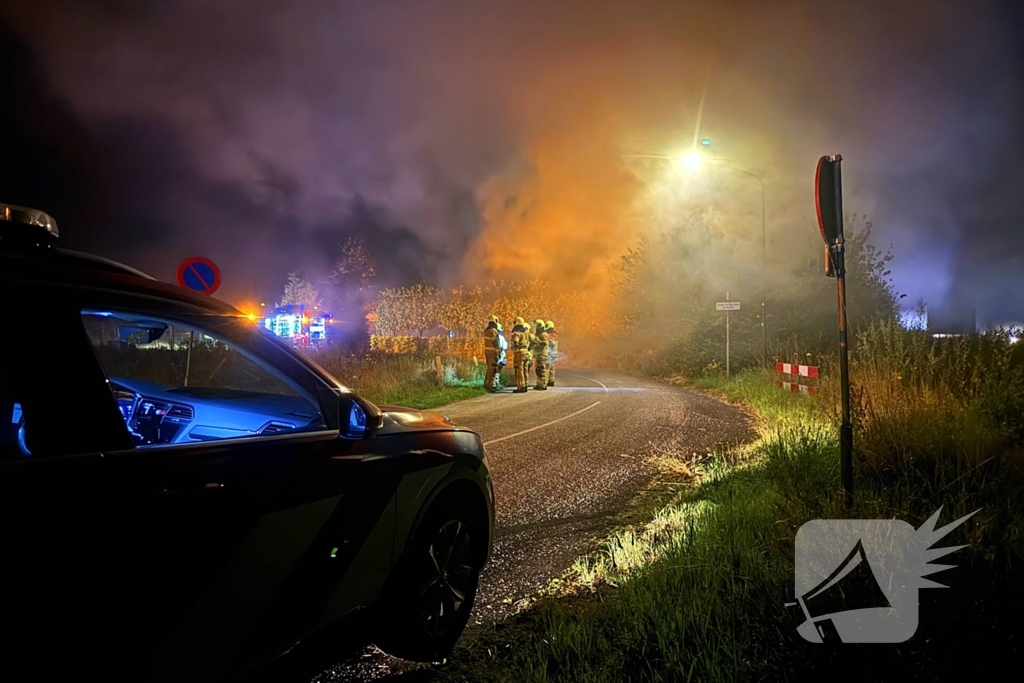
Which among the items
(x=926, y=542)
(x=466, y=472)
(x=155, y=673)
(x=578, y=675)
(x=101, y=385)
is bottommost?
(x=578, y=675)

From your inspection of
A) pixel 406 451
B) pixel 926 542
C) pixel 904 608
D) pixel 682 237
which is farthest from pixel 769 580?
pixel 682 237

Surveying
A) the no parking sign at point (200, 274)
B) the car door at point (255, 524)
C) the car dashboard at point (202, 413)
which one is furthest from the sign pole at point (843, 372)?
the no parking sign at point (200, 274)

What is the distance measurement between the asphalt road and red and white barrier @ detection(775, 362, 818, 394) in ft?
4.49

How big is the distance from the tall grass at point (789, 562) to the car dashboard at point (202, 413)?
147cm

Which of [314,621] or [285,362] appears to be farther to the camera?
[285,362]

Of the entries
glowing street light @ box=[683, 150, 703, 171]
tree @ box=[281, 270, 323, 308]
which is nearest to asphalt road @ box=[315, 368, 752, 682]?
glowing street light @ box=[683, 150, 703, 171]

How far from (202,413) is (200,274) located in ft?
17.1

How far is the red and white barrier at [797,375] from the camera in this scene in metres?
11.4

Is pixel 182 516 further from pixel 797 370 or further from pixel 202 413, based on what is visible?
pixel 797 370

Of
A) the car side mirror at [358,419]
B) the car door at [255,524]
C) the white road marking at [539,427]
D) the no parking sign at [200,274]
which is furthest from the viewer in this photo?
the white road marking at [539,427]

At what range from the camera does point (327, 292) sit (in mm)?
52625

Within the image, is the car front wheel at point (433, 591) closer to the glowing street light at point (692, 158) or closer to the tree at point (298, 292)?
the glowing street light at point (692, 158)

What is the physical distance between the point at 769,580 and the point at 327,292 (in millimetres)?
52826

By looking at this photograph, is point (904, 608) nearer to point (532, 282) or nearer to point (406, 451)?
point (406, 451)
